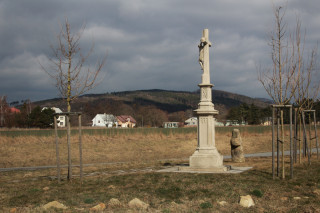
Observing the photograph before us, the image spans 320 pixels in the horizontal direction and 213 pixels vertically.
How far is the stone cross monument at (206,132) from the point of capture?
1213cm

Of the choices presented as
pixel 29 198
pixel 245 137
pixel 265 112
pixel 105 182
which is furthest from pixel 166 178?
pixel 265 112

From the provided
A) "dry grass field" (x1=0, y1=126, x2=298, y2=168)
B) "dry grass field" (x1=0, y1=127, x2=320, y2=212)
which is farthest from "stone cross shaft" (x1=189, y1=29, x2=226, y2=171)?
"dry grass field" (x1=0, y1=126, x2=298, y2=168)

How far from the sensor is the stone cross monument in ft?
39.8

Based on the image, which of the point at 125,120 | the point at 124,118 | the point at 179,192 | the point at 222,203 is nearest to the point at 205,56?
the point at 179,192

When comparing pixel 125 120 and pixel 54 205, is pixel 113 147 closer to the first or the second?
pixel 54 205

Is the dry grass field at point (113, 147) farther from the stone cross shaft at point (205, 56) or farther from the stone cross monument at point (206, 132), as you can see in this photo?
the stone cross shaft at point (205, 56)

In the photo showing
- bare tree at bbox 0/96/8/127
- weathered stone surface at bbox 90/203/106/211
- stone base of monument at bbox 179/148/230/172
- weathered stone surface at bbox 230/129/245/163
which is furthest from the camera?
bare tree at bbox 0/96/8/127

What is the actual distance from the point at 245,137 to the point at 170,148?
9.46m

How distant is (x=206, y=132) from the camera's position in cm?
1238

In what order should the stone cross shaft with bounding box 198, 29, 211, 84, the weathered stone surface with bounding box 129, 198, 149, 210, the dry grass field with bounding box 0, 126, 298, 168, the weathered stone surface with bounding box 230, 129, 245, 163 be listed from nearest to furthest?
the weathered stone surface with bounding box 129, 198, 149, 210 < the stone cross shaft with bounding box 198, 29, 211, 84 < the weathered stone surface with bounding box 230, 129, 245, 163 < the dry grass field with bounding box 0, 126, 298, 168

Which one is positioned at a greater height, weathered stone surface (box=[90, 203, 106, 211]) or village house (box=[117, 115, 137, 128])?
village house (box=[117, 115, 137, 128])

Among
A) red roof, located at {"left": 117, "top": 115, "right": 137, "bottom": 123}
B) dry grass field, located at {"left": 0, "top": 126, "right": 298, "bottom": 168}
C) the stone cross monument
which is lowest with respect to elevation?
dry grass field, located at {"left": 0, "top": 126, "right": 298, "bottom": 168}

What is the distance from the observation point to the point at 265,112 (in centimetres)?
9075

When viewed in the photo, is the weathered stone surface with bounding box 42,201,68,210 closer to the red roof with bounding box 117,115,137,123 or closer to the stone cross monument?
the stone cross monument
